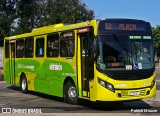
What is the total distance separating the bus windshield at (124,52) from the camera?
12320 millimetres

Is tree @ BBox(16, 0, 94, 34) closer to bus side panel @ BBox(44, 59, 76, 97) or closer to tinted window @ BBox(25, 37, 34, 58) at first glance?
tinted window @ BBox(25, 37, 34, 58)

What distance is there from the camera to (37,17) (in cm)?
5138

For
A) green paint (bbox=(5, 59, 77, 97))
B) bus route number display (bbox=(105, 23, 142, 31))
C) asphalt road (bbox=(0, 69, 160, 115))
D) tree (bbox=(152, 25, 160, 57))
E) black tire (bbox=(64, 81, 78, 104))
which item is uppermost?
tree (bbox=(152, 25, 160, 57))

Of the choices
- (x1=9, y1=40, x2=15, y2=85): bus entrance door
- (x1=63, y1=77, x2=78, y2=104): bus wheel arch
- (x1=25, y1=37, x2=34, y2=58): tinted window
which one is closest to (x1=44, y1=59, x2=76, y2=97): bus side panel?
(x1=63, y1=77, x2=78, y2=104): bus wheel arch

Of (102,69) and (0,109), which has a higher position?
(102,69)

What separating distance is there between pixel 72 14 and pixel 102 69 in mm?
40075

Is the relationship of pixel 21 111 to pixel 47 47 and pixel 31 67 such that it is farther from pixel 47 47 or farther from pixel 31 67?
pixel 31 67

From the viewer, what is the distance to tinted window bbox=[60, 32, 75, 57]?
551 inches

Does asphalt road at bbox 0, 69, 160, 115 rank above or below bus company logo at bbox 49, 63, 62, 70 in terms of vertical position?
below

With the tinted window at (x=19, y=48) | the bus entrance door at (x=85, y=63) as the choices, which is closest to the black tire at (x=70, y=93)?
the bus entrance door at (x=85, y=63)

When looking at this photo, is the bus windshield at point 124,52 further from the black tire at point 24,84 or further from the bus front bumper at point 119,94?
the black tire at point 24,84

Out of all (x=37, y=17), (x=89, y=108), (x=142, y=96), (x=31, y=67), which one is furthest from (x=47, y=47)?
(x=37, y=17)

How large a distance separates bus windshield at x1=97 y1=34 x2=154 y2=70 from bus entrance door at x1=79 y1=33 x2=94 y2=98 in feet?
Answer: 1.97

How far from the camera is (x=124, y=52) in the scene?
12.5 m
